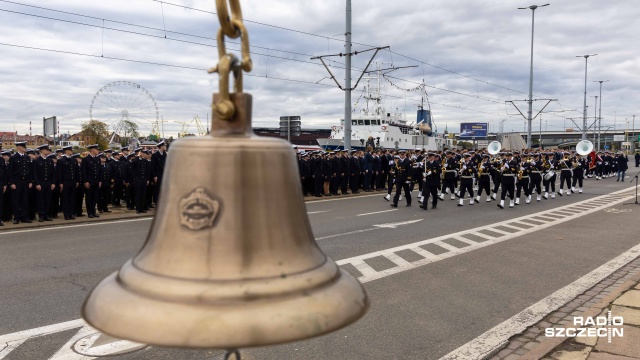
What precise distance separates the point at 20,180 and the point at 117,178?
321cm

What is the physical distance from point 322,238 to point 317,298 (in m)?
9.19

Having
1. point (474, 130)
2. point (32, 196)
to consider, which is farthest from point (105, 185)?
point (474, 130)

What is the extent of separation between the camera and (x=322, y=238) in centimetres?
1045

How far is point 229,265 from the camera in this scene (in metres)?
1.32

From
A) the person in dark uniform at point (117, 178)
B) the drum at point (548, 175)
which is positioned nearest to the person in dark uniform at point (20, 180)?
the person in dark uniform at point (117, 178)

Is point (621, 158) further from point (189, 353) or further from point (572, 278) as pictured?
point (189, 353)

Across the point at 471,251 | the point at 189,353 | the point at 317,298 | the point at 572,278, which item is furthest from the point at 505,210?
the point at 317,298

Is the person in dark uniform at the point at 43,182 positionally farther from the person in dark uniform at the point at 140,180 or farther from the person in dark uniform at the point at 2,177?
the person in dark uniform at the point at 140,180

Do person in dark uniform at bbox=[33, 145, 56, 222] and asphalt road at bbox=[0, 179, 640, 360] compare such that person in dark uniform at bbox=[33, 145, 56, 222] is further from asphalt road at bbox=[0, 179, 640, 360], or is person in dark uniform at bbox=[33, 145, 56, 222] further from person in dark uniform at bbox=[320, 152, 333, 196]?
person in dark uniform at bbox=[320, 152, 333, 196]

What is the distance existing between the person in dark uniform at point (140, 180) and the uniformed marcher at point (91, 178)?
107 centimetres

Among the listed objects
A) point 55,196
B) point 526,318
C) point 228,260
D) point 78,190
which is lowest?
point 526,318

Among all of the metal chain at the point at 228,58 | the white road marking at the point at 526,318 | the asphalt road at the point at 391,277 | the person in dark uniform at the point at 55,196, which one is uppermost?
the metal chain at the point at 228,58

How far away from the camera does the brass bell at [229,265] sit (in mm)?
1192

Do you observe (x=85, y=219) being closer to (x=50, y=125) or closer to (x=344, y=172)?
(x=50, y=125)
